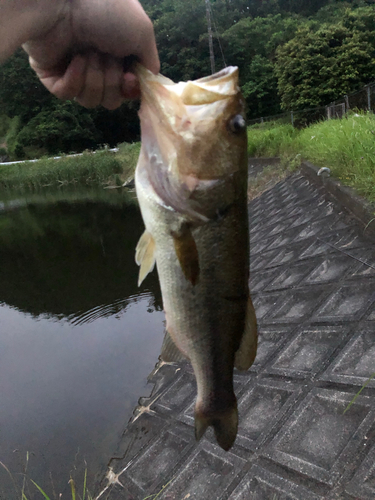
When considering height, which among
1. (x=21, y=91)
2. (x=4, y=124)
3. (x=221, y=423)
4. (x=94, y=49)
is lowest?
(x=221, y=423)

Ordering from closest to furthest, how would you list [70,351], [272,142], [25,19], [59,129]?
[25,19] < [70,351] < [272,142] < [59,129]

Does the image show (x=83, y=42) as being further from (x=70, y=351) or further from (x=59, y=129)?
(x=59, y=129)

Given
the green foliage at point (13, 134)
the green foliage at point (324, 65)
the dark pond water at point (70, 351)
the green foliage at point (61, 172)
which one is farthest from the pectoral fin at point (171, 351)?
the green foliage at point (13, 134)

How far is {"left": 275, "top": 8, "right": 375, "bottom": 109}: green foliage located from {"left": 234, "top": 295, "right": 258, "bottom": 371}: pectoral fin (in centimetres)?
2261

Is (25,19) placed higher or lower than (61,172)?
higher

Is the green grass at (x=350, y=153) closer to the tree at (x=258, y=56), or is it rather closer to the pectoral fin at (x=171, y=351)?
the pectoral fin at (x=171, y=351)

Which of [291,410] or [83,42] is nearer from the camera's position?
[83,42]

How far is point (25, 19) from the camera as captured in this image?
1.28m

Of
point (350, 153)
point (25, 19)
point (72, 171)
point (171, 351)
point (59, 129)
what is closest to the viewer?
point (25, 19)

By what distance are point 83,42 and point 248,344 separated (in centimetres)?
138

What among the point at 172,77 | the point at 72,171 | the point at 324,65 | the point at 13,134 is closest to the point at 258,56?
the point at 172,77

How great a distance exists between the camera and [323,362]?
3045mm

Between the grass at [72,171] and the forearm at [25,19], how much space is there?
21.2 metres

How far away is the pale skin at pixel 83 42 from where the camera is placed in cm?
129
